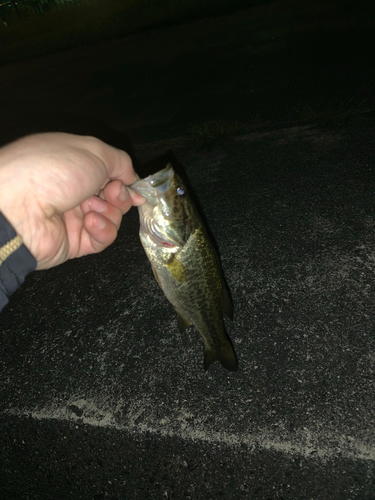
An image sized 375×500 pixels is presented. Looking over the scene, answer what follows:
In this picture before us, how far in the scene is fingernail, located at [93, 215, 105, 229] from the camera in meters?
1.86

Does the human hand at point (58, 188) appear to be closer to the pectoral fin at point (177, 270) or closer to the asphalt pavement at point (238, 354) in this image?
the pectoral fin at point (177, 270)

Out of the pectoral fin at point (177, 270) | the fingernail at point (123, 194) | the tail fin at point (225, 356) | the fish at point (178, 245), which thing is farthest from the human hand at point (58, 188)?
the tail fin at point (225, 356)

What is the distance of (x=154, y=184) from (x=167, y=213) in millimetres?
171

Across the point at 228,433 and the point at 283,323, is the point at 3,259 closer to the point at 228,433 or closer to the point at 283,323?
the point at 228,433

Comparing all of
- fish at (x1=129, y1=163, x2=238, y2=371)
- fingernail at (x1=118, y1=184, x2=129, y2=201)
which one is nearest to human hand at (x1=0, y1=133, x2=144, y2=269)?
fingernail at (x1=118, y1=184, x2=129, y2=201)

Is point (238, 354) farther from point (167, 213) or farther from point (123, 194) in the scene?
point (123, 194)

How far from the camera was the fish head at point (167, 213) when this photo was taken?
1755 millimetres

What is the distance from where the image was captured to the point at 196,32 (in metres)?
12.5

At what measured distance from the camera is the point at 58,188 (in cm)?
151

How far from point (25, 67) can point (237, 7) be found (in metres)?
10.8

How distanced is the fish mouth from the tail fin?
3.33ft

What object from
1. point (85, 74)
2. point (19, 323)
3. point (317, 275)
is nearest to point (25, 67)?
point (85, 74)

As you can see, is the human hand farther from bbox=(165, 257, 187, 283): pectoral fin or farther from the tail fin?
the tail fin

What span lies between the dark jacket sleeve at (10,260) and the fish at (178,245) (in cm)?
62
